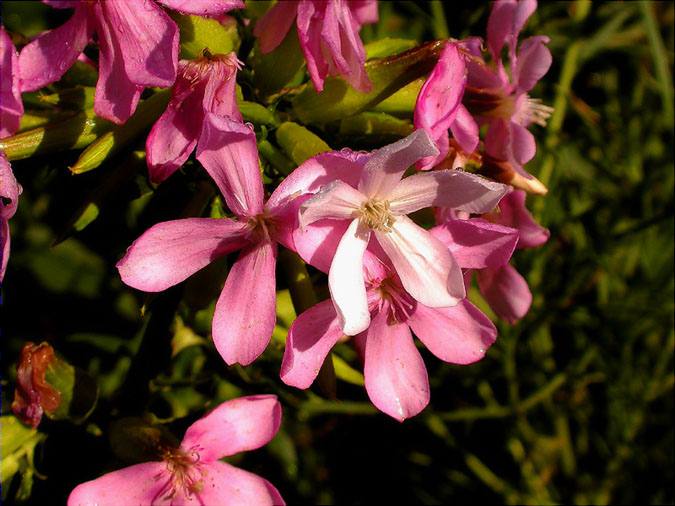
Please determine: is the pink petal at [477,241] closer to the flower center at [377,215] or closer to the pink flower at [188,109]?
the flower center at [377,215]

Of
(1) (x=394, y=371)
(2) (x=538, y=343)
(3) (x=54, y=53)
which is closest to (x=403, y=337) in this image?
(1) (x=394, y=371)

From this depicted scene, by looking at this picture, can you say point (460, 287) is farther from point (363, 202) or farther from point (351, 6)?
point (351, 6)

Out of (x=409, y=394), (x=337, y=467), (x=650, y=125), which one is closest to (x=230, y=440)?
(x=409, y=394)

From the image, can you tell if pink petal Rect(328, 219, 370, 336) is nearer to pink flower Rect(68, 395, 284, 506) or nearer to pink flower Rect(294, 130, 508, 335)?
pink flower Rect(294, 130, 508, 335)

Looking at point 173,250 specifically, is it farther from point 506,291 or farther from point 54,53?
point 506,291

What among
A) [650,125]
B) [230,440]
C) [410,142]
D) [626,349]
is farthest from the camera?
[650,125]
